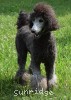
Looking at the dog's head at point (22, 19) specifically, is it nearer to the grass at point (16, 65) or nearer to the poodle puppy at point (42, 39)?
the poodle puppy at point (42, 39)

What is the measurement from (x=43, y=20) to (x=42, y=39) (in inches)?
13.7

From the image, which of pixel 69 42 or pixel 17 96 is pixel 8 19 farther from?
pixel 17 96

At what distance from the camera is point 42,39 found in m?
6.60

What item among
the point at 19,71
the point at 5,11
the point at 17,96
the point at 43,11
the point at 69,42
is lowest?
the point at 17,96

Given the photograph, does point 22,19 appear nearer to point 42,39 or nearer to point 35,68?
point 42,39

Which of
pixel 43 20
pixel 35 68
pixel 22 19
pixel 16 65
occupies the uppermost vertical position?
pixel 22 19

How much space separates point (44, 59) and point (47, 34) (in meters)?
0.40

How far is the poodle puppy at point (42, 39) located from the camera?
6387mm

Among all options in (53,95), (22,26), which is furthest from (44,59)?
(22,26)

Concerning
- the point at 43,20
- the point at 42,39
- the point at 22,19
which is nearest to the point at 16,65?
the point at 22,19

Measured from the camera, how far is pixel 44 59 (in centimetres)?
A: 667

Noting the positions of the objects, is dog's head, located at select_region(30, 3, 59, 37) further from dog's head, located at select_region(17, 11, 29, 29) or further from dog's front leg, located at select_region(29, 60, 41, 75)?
dog's head, located at select_region(17, 11, 29, 29)

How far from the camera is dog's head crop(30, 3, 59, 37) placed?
251 inches

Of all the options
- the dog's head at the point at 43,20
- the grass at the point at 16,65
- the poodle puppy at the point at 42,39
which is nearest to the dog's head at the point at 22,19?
the poodle puppy at the point at 42,39
